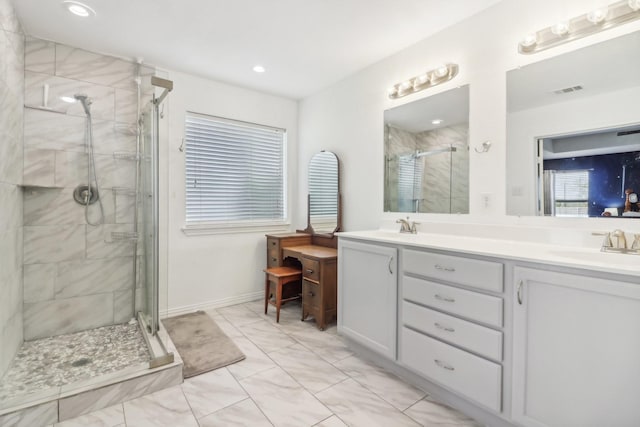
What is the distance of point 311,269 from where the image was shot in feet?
9.36

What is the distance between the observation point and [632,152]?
1551mm

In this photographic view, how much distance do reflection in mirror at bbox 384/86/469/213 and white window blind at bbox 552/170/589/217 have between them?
1.75 feet

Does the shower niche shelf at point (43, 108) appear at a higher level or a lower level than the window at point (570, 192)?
higher

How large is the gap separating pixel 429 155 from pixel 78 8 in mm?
2767

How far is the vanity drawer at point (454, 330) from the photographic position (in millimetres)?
1486

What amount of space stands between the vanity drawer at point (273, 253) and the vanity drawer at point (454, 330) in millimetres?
1772

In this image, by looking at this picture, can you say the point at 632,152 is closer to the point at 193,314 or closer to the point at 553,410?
the point at 553,410

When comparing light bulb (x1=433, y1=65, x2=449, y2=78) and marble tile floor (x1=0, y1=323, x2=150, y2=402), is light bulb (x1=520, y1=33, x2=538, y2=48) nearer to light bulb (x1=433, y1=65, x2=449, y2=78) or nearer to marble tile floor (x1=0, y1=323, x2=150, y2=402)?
light bulb (x1=433, y1=65, x2=449, y2=78)

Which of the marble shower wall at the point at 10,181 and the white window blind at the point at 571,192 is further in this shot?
the marble shower wall at the point at 10,181

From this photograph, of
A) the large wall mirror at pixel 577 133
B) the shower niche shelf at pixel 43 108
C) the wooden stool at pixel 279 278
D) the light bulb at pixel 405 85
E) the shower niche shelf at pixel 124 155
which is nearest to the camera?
the large wall mirror at pixel 577 133

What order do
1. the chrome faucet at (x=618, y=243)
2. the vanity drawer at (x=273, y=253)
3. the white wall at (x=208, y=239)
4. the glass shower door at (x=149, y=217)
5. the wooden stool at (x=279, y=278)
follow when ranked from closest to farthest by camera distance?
1. the chrome faucet at (x=618, y=243)
2. the glass shower door at (x=149, y=217)
3. the wooden stool at (x=279, y=278)
4. the white wall at (x=208, y=239)
5. the vanity drawer at (x=273, y=253)

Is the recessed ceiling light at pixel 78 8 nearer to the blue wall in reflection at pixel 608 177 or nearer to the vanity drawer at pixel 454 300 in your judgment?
the vanity drawer at pixel 454 300

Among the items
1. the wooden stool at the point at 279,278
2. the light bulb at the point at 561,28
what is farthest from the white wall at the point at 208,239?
the light bulb at the point at 561,28

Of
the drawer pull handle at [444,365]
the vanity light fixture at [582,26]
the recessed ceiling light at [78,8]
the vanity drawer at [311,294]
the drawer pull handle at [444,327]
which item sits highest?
the recessed ceiling light at [78,8]
